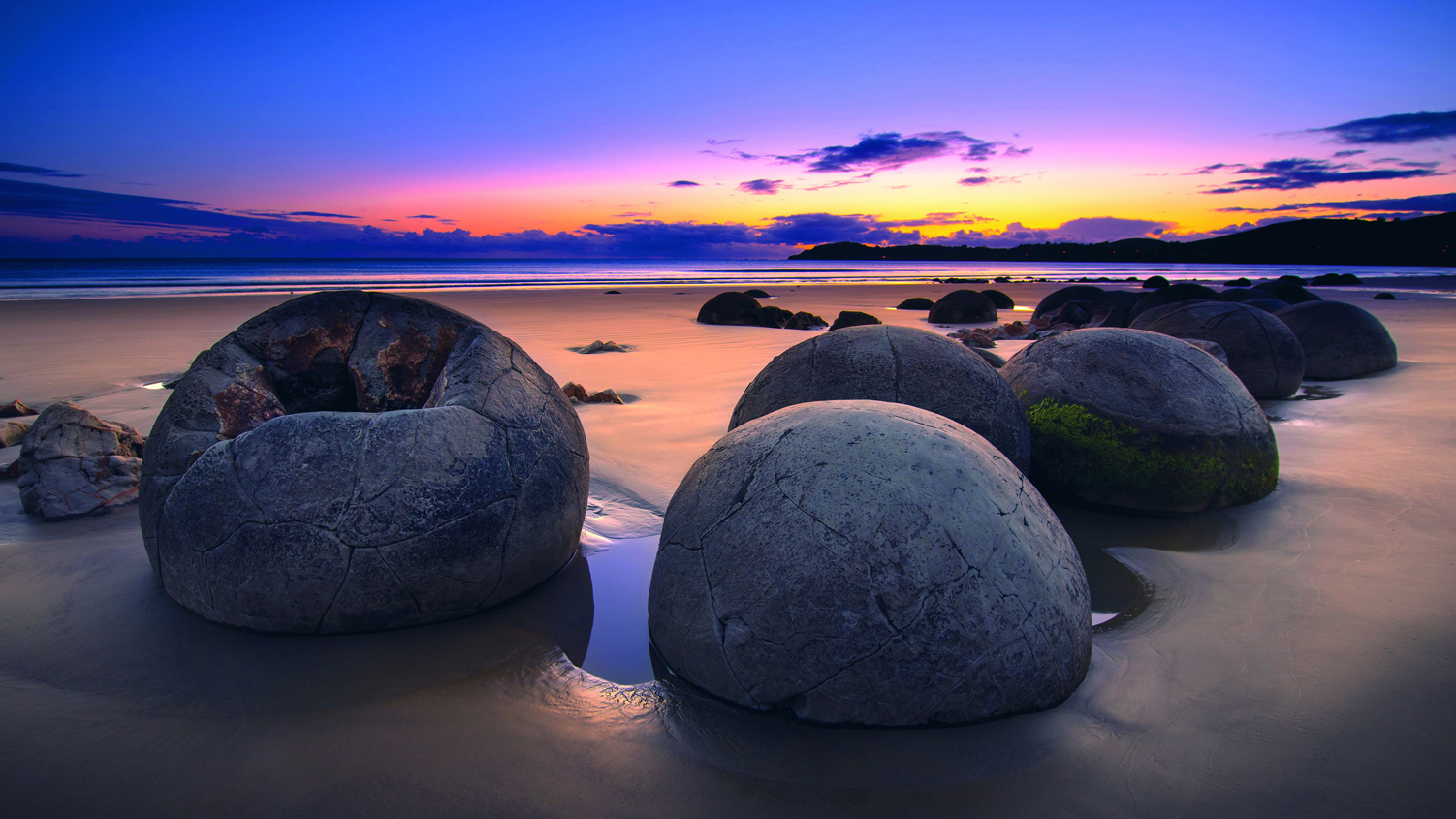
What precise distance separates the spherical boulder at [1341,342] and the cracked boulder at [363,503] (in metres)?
9.70

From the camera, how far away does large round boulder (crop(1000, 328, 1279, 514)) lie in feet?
13.5

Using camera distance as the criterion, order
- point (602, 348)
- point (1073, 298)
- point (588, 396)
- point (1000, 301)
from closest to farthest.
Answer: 1. point (588, 396)
2. point (602, 348)
3. point (1073, 298)
4. point (1000, 301)

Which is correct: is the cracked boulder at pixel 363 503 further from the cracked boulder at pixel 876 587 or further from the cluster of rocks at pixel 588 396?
the cluster of rocks at pixel 588 396

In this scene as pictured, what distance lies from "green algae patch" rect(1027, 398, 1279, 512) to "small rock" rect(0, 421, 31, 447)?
24.8ft

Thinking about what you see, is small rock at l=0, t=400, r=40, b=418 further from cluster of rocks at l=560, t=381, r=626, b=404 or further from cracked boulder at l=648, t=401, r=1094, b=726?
cracked boulder at l=648, t=401, r=1094, b=726

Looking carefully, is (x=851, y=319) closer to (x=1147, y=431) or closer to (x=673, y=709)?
(x=1147, y=431)

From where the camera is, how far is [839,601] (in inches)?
84.7

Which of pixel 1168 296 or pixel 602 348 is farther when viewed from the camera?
pixel 1168 296

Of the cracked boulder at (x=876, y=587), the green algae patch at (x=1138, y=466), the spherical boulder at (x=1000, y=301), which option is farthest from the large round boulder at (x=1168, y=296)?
the cracked boulder at (x=876, y=587)

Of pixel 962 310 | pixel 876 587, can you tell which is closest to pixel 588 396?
pixel 876 587

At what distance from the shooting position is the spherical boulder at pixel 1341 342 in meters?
8.68

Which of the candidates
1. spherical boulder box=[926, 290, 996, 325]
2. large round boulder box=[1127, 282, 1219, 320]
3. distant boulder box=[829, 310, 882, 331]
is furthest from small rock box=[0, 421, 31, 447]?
spherical boulder box=[926, 290, 996, 325]

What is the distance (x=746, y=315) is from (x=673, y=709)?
13.8 metres

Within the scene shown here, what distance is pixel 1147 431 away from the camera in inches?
162
